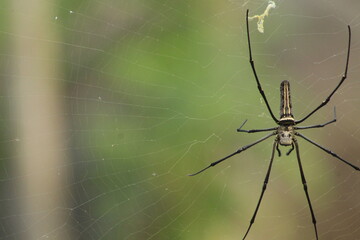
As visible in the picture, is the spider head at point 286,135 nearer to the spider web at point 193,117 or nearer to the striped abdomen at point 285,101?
the striped abdomen at point 285,101

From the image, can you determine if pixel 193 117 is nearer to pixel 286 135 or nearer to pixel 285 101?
pixel 286 135

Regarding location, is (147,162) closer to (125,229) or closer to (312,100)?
(125,229)

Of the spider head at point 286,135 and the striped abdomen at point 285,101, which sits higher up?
the striped abdomen at point 285,101

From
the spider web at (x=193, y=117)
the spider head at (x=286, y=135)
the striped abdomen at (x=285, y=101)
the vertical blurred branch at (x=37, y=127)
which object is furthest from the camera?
the spider web at (x=193, y=117)

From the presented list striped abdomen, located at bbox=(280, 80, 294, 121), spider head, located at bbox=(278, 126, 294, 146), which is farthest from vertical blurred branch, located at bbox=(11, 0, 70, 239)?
striped abdomen, located at bbox=(280, 80, 294, 121)

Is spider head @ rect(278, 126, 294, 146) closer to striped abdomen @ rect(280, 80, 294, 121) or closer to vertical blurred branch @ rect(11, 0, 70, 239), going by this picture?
striped abdomen @ rect(280, 80, 294, 121)

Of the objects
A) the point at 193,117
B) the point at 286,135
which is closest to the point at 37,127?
the point at 193,117

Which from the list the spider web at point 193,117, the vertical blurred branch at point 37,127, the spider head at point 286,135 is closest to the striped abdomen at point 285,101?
the spider head at point 286,135

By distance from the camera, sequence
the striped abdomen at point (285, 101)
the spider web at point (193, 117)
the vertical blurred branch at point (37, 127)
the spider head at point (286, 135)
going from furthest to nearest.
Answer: the spider web at point (193, 117) → the vertical blurred branch at point (37, 127) → the spider head at point (286, 135) → the striped abdomen at point (285, 101)
